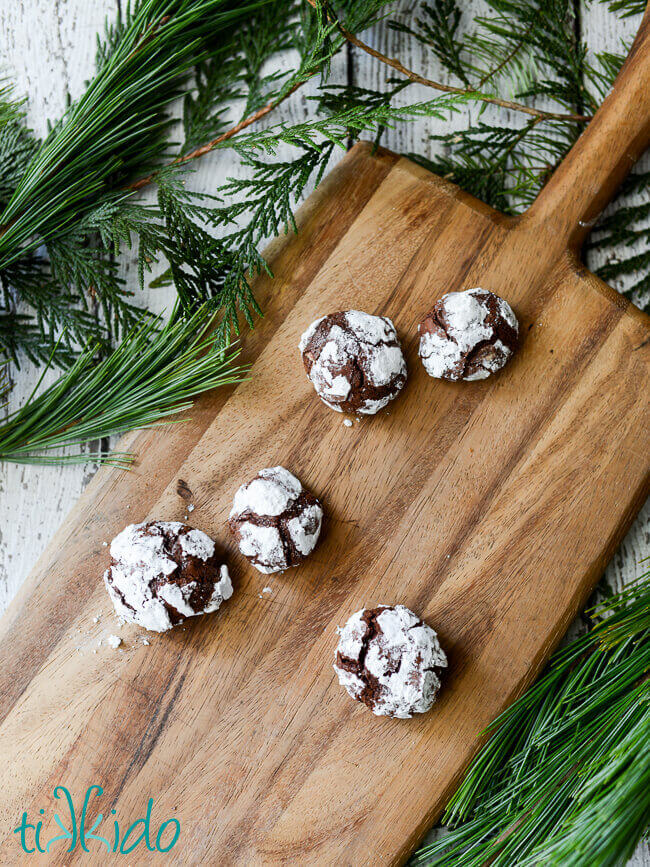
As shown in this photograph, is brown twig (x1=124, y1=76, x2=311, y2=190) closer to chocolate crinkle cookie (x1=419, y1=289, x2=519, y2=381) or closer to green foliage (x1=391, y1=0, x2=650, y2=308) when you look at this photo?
green foliage (x1=391, y1=0, x2=650, y2=308)

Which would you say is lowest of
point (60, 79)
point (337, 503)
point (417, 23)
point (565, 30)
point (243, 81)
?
point (337, 503)

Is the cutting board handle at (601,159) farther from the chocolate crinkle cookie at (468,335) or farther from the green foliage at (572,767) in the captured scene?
the green foliage at (572,767)

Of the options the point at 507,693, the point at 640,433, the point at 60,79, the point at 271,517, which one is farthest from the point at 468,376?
the point at 60,79

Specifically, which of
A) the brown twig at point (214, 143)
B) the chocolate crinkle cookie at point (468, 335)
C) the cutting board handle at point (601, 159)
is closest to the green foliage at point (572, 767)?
the chocolate crinkle cookie at point (468, 335)

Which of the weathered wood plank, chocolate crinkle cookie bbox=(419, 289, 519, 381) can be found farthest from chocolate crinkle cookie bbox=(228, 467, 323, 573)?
the weathered wood plank

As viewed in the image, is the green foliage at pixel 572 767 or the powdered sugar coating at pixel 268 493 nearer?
the green foliage at pixel 572 767

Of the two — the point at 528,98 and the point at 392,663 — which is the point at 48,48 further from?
the point at 392,663

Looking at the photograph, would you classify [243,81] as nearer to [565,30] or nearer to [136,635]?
[565,30]
